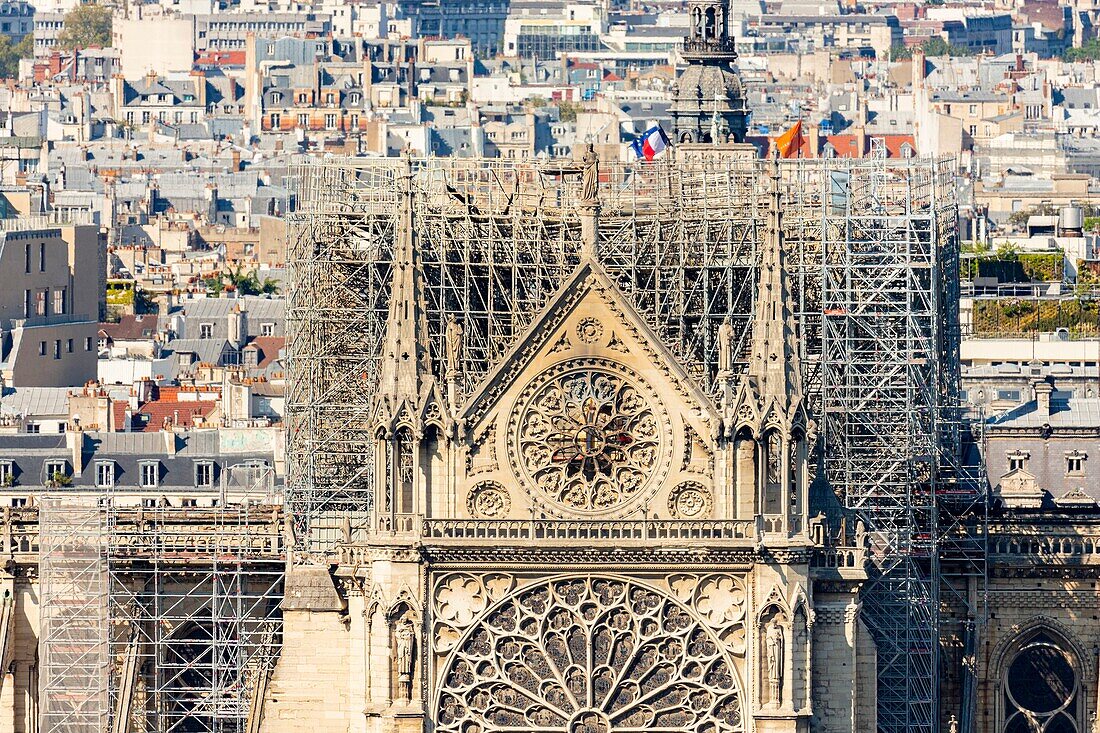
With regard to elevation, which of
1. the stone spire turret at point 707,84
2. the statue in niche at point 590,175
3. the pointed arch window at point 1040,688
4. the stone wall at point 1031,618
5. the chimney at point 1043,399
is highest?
the stone spire turret at point 707,84

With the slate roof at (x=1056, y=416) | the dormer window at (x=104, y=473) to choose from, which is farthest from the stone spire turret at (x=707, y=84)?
the dormer window at (x=104, y=473)

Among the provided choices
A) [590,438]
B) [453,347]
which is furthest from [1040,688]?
[453,347]

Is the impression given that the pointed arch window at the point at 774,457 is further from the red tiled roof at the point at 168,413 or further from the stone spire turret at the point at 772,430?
the red tiled roof at the point at 168,413

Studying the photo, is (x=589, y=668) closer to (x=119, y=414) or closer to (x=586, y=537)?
(x=586, y=537)

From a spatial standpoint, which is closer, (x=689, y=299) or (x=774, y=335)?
(x=774, y=335)

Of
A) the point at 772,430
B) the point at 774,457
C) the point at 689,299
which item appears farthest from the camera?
the point at 689,299

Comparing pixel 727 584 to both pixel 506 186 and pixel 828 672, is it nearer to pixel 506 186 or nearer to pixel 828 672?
pixel 828 672
